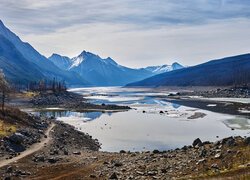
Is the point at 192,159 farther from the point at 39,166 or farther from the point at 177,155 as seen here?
the point at 39,166

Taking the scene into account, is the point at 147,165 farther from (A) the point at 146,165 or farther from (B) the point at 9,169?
(B) the point at 9,169

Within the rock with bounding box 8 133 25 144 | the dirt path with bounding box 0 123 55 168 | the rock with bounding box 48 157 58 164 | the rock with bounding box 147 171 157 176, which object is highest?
the rock with bounding box 8 133 25 144

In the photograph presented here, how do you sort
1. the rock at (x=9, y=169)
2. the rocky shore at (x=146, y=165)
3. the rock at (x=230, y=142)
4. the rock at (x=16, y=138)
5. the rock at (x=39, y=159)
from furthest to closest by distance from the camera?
the rock at (x=16, y=138) → the rock at (x=39, y=159) → the rock at (x=230, y=142) → the rock at (x=9, y=169) → the rocky shore at (x=146, y=165)

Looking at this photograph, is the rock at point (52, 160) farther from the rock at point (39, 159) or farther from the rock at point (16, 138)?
the rock at point (16, 138)

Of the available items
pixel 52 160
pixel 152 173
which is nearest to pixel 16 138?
pixel 52 160

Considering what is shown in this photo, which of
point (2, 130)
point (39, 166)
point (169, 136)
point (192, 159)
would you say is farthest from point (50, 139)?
point (192, 159)

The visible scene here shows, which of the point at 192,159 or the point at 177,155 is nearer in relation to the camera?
the point at 192,159

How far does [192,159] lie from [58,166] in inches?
681

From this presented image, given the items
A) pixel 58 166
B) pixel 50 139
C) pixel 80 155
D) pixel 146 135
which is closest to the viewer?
pixel 58 166

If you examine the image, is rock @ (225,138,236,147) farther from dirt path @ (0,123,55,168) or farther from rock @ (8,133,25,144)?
rock @ (8,133,25,144)

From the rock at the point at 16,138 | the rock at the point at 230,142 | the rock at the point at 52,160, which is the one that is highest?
the rock at the point at 230,142

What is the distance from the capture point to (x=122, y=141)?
267ft

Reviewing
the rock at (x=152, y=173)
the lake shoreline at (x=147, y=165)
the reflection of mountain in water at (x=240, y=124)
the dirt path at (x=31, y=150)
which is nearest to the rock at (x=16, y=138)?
the dirt path at (x=31, y=150)

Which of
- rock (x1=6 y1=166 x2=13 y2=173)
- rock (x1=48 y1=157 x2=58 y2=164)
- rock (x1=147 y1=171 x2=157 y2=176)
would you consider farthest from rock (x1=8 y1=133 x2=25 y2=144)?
rock (x1=147 y1=171 x2=157 y2=176)
